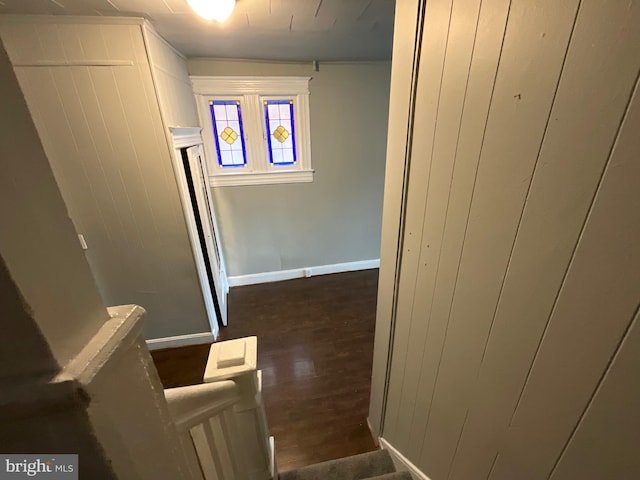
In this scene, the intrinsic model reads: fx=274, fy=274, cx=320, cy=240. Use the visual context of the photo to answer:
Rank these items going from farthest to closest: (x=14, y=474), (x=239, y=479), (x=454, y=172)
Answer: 1. (x=239, y=479)
2. (x=454, y=172)
3. (x=14, y=474)

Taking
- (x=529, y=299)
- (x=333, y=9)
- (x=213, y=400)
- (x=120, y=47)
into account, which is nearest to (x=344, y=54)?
(x=333, y=9)

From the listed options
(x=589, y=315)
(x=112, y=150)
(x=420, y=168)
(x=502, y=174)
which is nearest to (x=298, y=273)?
(x=112, y=150)

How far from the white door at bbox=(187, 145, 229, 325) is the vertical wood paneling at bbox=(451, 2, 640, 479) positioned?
240 cm

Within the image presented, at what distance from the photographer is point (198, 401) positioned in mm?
772

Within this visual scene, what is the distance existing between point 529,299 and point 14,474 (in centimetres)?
91

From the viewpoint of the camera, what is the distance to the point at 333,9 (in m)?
1.69

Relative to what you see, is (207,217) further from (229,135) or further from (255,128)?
(255,128)

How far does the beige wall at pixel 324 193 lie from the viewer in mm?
2994

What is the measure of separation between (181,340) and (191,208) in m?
1.27

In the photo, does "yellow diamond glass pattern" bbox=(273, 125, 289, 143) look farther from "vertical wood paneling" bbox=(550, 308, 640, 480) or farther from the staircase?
"vertical wood paneling" bbox=(550, 308, 640, 480)

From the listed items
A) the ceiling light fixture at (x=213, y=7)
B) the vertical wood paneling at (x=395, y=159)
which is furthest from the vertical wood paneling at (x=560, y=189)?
the ceiling light fixture at (x=213, y=7)

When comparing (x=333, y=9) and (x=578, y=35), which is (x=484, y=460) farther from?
(x=333, y=9)

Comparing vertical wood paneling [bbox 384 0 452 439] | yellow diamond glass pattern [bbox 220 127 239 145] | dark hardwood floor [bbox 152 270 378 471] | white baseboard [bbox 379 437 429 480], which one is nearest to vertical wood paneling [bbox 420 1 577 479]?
vertical wood paneling [bbox 384 0 452 439]

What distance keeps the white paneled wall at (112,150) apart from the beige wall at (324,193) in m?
1.04
